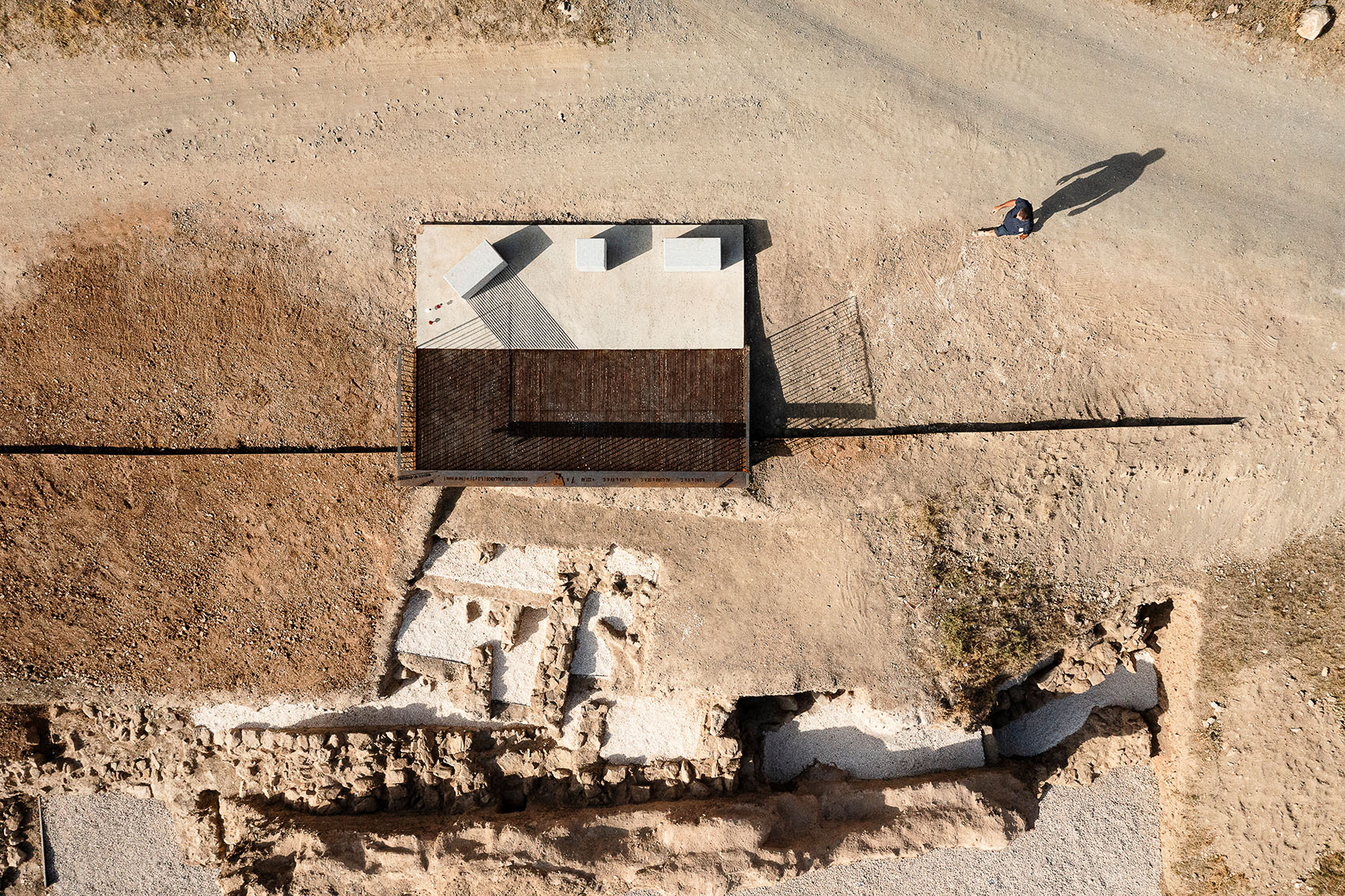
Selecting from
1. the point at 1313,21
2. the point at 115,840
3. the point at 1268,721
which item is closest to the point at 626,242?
the point at 1313,21

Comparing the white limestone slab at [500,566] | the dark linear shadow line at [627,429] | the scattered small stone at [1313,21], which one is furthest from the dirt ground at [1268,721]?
the white limestone slab at [500,566]

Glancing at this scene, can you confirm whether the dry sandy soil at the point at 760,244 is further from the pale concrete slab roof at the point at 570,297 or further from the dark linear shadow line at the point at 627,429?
the dark linear shadow line at the point at 627,429

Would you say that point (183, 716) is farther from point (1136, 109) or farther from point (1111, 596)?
point (1136, 109)

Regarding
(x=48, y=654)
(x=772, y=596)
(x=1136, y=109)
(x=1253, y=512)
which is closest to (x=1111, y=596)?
(x=1253, y=512)

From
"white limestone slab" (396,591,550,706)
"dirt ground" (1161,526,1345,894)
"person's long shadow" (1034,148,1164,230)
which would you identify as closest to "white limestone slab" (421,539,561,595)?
"white limestone slab" (396,591,550,706)

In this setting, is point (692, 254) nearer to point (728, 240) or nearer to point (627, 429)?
point (728, 240)

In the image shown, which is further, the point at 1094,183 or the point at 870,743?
the point at 870,743
